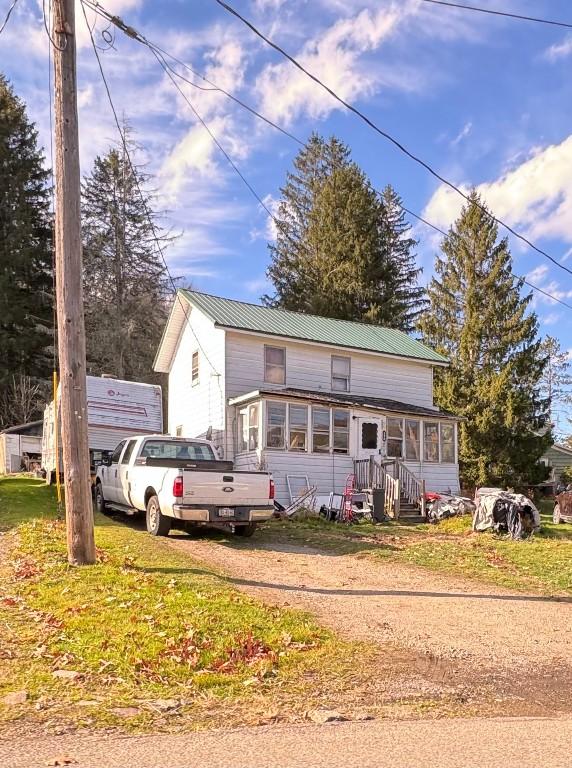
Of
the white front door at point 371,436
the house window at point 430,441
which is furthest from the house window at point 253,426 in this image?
the house window at point 430,441

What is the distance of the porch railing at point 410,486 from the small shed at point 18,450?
18728 mm

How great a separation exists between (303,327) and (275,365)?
2.64 metres

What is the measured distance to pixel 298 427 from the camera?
816 inches

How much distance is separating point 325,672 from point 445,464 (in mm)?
19720

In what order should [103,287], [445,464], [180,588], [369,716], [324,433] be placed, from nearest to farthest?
[369,716] → [180,588] → [324,433] → [445,464] → [103,287]

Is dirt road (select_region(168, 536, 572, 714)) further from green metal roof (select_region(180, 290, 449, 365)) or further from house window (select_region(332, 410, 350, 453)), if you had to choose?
green metal roof (select_region(180, 290, 449, 365))

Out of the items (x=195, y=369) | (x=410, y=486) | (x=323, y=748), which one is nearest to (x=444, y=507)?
(x=410, y=486)

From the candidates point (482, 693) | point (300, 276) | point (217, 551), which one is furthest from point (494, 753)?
point (300, 276)

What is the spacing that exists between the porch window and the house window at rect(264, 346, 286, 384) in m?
4.01

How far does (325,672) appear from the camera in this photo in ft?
16.5

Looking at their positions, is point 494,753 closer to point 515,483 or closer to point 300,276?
point 515,483

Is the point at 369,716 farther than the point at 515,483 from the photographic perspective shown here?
No

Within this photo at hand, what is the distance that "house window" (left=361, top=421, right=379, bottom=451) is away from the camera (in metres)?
22.1

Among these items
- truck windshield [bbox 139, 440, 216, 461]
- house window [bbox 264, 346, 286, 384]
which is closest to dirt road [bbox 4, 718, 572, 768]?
truck windshield [bbox 139, 440, 216, 461]
